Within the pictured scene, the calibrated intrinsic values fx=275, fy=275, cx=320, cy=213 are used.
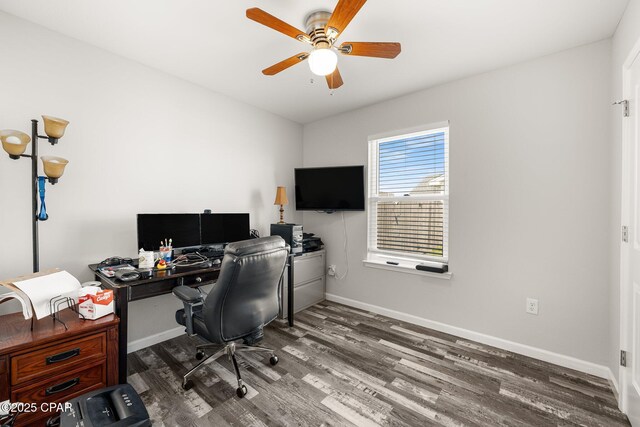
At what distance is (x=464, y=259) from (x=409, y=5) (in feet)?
7.25

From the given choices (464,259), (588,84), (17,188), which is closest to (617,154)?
(588,84)

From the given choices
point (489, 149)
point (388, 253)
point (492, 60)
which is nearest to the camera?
point (492, 60)

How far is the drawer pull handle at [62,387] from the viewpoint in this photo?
4.81 feet

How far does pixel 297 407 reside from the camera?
1.78m

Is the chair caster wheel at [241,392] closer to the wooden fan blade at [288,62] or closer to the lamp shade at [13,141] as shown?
the lamp shade at [13,141]

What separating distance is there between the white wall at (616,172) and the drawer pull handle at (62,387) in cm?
342

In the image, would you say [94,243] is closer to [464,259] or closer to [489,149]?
[464,259]

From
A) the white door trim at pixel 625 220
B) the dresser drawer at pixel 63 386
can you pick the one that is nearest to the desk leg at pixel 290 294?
the dresser drawer at pixel 63 386

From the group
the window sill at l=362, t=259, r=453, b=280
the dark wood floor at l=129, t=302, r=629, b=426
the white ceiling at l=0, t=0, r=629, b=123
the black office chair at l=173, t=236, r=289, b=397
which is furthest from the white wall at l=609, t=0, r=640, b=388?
the black office chair at l=173, t=236, r=289, b=397

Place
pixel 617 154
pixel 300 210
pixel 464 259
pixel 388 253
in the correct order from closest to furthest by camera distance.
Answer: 1. pixel 617 154
2. pixel 464 259
3. pixel 388 253
4. pixel 300 210

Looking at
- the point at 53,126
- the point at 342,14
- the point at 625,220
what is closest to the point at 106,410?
the point at 53,126

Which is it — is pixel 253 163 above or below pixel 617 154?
above

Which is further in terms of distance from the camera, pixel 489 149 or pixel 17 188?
pixel 489 149

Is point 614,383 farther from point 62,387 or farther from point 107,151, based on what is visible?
point 107,151
